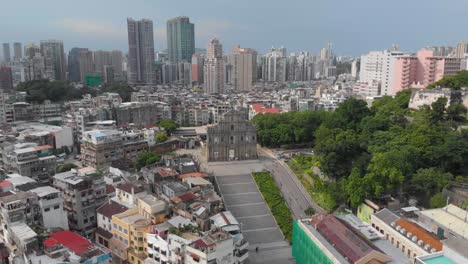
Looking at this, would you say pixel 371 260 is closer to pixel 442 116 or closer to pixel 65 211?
pixel 65 211

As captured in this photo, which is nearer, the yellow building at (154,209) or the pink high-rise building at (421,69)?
the yellow building at (154,209)

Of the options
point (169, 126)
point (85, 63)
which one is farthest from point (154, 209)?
point (85, 63)

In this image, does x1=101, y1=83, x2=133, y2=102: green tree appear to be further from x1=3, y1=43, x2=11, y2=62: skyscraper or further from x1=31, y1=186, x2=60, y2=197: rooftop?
x1=3, y1=43, x2=11, y2=62: skyscraper

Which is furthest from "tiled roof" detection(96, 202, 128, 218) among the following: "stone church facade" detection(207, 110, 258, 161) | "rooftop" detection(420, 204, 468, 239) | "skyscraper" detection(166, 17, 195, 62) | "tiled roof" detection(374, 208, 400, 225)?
"skyscraper" detection(166, 17, 195, 62)

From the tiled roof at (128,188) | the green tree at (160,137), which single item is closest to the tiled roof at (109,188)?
the tiled roof at (128,188)

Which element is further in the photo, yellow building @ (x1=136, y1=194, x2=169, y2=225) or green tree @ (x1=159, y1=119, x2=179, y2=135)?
green tree @ (x1=159, y1=119, x2=179, y2=135)

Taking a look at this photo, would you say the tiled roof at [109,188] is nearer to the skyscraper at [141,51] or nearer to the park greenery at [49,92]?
the park greenery at [49,92]

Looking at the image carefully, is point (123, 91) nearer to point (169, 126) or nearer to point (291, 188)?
point (169, 126)
